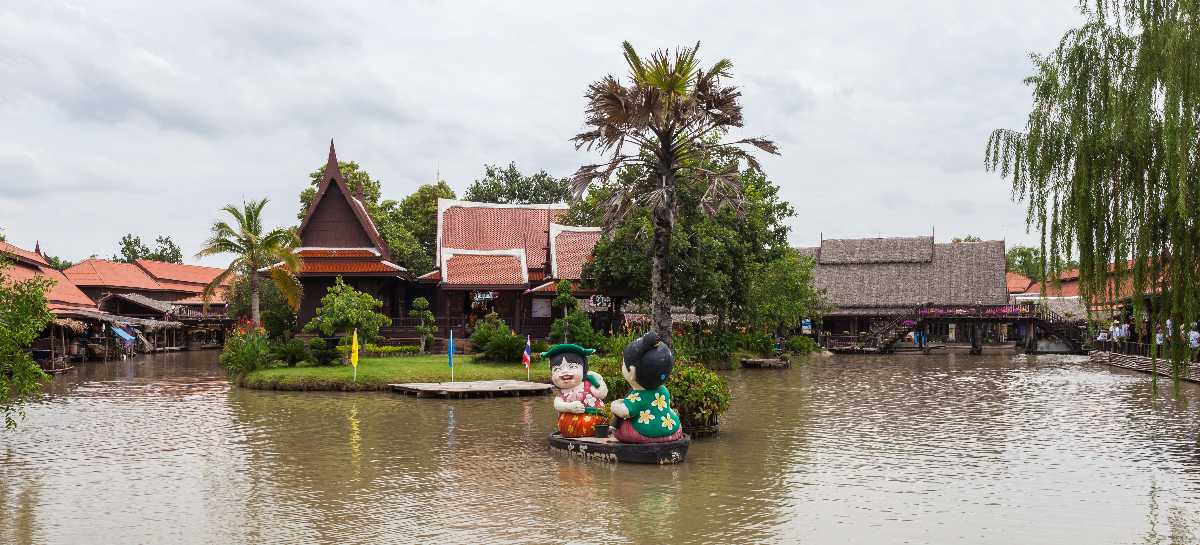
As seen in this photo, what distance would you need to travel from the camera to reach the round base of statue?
14.8 metres

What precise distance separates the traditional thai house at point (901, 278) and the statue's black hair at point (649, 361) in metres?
47.5

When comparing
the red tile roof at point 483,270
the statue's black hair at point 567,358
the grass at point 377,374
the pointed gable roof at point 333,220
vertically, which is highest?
the pointed gable roof at point 333,220

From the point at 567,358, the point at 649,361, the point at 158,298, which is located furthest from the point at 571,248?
the point at 158,298

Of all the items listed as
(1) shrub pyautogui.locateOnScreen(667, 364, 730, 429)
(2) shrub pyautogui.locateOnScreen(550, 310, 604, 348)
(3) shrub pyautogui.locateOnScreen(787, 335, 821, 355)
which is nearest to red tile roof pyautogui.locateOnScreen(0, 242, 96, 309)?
(2) shrub pyautogui.locateOnScreen(550, 310, 604, 348)

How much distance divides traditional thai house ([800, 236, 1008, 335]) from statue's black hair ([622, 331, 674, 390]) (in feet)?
156

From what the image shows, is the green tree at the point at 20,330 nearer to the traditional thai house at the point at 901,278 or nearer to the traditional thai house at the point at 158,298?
the traditional thai house at the point at 158,298

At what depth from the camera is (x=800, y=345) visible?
2157 inches

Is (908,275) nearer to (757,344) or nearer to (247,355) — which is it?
(757,344)

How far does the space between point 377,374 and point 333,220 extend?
16216mm

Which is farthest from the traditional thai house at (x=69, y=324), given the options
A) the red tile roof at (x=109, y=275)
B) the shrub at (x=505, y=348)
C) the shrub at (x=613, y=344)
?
the shrub at (x=613, y=344)

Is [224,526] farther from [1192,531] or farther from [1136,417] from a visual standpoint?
[1136,417]

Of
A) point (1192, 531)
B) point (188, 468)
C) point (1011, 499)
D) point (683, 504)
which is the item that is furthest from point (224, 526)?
point (1192, 531)

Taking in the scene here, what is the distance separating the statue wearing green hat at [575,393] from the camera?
16219mm

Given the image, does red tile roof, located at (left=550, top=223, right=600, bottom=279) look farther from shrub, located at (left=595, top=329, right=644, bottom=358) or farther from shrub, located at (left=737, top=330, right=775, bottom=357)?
shrub, located at (left=737, top=330, right=775, bottom=357)
